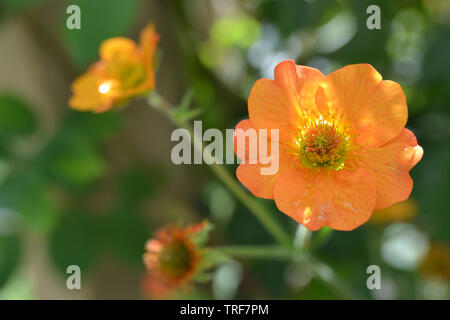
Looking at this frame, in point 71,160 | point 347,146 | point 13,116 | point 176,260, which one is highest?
point 13,116

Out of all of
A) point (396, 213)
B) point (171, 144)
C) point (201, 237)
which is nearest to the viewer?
point (201, 237)

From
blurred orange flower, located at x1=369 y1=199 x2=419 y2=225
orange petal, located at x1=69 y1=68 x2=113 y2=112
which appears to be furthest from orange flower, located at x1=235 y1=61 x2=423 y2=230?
blurred orange flower, located at x1=369 y1=199 x2=419 y2=225

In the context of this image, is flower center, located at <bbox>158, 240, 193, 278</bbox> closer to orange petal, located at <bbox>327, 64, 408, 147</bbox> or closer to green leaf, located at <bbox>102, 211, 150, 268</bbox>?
orange petal, located at <bbox>327, 64, 408, 147</bbox>

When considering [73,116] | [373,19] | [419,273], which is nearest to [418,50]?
[373,19]

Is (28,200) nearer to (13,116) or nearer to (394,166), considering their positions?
(13,116)

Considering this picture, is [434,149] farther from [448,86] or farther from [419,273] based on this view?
[419,273]

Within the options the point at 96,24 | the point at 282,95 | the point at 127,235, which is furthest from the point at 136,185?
the point at 282,95
